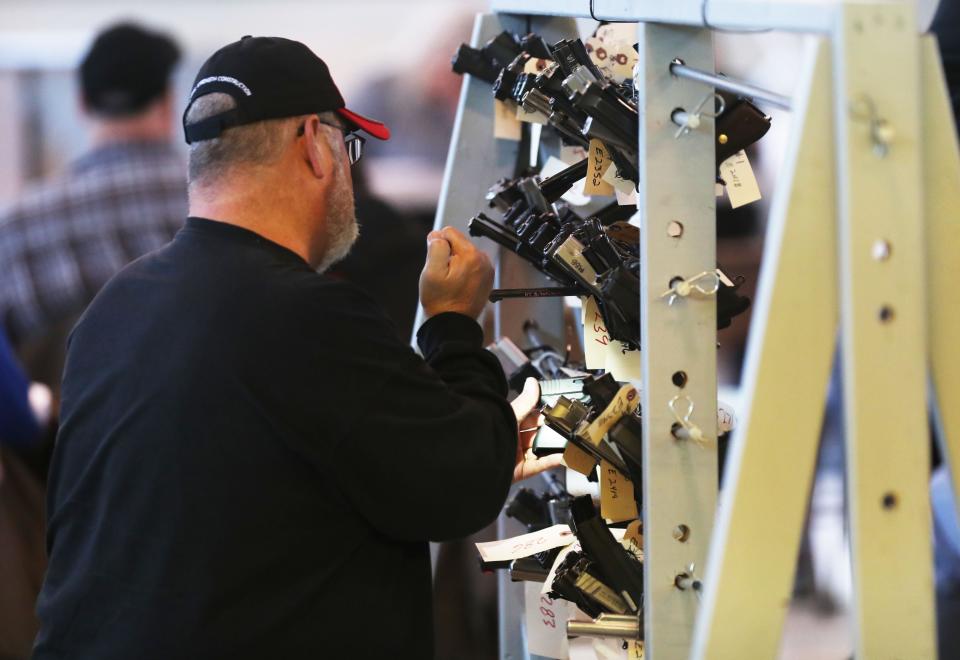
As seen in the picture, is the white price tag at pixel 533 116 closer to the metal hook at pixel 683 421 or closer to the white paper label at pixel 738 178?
the white paper label at pixel 738 178

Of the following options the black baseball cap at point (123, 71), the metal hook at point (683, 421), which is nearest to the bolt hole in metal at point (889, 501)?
the metal hook at point (683, 421)

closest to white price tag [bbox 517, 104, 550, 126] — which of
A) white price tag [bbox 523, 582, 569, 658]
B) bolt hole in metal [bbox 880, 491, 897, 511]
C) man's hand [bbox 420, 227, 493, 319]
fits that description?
man's hand [bbox 420, 227, 493, 319]

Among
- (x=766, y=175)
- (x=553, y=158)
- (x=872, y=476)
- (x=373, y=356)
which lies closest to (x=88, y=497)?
(x=373, y=356)

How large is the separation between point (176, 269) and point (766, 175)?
4245 mm

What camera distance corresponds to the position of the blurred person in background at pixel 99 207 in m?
3.50

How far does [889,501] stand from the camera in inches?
49.0

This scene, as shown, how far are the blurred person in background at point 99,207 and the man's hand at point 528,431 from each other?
1905 millimetres

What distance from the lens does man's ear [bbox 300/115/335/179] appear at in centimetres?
170

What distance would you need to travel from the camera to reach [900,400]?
1.24m

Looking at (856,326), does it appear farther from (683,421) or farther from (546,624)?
(546,624)

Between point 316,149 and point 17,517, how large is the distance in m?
1.73

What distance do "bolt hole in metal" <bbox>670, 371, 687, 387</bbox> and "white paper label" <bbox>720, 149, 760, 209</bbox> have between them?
0.22 meters

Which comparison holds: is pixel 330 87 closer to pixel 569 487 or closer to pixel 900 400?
pixel 569 487

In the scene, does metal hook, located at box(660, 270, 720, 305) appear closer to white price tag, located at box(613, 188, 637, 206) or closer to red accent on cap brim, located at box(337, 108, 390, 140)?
white price tag, located at box(613, 188, 637, 206)
